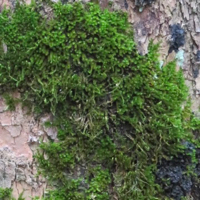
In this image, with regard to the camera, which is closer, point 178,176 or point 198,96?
point 178,176

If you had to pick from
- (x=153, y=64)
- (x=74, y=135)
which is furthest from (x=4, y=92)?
(x=153, y=64)

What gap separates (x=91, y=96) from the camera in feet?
3.45

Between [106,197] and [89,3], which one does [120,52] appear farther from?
[106,197]

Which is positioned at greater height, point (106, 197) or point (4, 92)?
point (4, 92)

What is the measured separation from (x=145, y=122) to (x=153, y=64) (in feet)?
0.65

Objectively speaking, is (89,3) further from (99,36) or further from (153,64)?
(153,64)

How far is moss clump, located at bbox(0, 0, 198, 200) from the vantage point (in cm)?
104

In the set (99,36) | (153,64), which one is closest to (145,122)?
(153,64)

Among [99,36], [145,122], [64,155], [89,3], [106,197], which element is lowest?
[106,197]

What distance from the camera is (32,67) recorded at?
1.05 m

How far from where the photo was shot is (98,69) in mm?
1051

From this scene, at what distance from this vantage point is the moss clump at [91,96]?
104 cm

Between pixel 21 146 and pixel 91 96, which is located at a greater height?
pixel 91 96

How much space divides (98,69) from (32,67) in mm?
212
